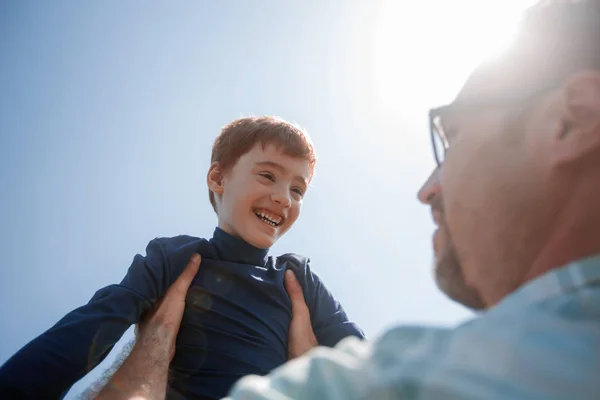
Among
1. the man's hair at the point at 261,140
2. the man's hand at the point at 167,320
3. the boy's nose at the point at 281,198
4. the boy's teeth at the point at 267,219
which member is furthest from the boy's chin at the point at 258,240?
the man's hair at the point at 261,140

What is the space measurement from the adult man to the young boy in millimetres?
1477

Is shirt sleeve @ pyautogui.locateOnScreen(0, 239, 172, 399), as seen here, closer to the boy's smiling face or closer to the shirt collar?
the boy's smiling face

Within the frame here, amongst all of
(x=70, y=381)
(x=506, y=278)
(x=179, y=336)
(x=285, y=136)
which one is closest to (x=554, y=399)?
(x=506, y=278)

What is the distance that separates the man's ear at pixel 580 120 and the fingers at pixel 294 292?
2.10 metres

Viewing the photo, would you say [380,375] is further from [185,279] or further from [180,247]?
A: [180,247]

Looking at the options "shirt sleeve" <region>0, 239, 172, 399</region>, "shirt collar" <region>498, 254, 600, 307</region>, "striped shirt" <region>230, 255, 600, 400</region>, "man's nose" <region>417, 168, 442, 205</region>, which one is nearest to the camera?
"striped shirt" <region>230, 255, 600, 400</region>

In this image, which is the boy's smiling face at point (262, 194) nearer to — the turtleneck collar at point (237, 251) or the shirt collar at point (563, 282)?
the turtleneck collar at point (237, 251)

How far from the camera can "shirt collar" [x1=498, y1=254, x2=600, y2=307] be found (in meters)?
0.69

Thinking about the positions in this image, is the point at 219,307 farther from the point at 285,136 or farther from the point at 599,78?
the point at 599,78

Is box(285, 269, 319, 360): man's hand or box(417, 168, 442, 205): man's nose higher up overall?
box(417, 168, 442, 205): man's nose

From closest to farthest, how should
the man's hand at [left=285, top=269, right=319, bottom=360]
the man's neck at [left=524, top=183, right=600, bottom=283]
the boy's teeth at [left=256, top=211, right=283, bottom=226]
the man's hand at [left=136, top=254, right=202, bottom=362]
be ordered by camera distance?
1. the man's neck at [left=524, top=183, right=600, bottom=283]
2. the man's hand at [left=136, top=254, right=202, bottom=362]
3. the man's hand at [left=285, top=269, right=319, bottom=360]
4. the boy's teeth at [left=256, top=211, right=283, bottom=226]

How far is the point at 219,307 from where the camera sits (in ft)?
8.75

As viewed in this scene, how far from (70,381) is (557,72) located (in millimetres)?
A: 2117

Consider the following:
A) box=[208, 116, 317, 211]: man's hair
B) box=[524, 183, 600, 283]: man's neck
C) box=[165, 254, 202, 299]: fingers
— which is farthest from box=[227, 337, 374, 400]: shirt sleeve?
box=[208, 116, 317, 211]: man's hair
